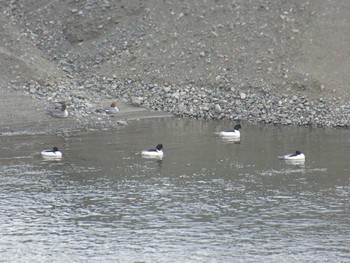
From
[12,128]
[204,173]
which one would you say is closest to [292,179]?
[204,173]

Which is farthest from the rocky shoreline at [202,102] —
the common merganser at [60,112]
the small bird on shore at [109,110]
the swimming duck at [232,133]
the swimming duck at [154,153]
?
the swimming duck at [154,153]

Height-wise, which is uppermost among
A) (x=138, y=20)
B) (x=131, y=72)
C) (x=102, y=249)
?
(x=138, y=20)

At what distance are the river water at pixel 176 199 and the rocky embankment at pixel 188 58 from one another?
5838 mm

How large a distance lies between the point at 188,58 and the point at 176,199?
90.0 feet

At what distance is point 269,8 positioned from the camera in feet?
202

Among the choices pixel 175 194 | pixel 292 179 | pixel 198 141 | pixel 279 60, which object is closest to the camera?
pixel 175 194

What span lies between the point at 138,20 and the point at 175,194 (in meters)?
31.8

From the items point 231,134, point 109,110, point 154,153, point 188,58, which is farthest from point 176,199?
point 188,58

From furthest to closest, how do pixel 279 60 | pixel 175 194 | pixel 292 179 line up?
pixel 279 60 → pixel 292 179 → pixel 175 194

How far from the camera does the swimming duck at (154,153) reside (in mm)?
40938

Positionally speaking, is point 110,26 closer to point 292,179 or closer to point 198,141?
point 198,141

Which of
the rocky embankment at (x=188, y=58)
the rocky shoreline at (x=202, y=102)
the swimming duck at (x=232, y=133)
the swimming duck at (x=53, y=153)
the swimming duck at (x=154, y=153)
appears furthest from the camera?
the rocky embankment at (x=188, y=58)

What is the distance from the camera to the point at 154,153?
40969mm

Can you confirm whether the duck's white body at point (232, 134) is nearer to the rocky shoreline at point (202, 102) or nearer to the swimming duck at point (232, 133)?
the swimming duck at point (232, 133)
